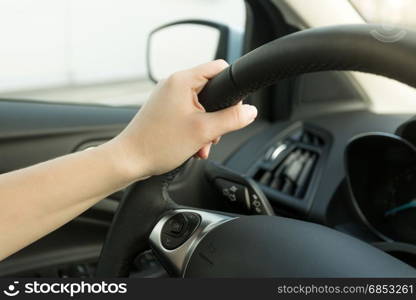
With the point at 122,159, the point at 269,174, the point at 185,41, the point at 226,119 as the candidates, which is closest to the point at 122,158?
the point at 122,159

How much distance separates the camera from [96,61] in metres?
3.13

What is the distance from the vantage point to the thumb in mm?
650

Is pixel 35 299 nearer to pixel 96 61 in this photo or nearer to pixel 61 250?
pixel 61 250

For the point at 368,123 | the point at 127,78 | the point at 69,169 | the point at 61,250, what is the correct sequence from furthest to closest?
the point at 127,78, the point at 61,250, the point at 368,123, the point at 69,169

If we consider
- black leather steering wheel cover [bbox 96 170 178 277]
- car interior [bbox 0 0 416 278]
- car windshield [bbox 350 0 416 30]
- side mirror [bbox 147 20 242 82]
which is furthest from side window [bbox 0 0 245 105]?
black leather steering wheel cover [bbox 96 170 178 277]

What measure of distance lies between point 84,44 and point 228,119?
2.54 metres

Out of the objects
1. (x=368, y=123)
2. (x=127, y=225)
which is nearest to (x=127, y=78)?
(x=368, y=123)

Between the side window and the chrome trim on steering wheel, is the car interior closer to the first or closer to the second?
the chrome trim on steering wheel

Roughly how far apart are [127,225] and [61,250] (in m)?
0.83

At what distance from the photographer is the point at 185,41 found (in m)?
2.27

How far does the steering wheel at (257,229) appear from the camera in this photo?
531 millimetres

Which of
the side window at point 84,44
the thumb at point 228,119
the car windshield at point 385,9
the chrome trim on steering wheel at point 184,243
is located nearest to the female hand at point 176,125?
the thumb at point 228,119

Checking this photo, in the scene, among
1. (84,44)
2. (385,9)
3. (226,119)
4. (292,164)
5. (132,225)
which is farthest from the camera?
(84,44)

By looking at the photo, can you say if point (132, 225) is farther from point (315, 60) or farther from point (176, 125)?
point (315, 60)
